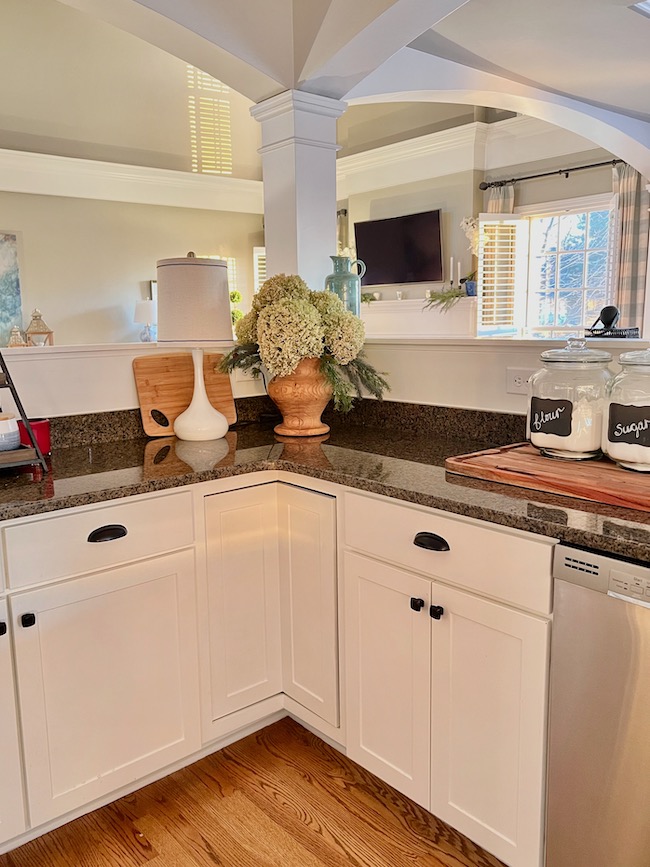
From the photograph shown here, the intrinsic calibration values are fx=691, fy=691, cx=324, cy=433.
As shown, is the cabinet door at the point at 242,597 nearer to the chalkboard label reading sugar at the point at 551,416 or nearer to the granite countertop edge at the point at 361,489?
the granite countertop edge at the point at 361,489

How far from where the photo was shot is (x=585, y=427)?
5.24 ft

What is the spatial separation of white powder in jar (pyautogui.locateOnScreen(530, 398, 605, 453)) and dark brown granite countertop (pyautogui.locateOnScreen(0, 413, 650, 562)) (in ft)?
0.65

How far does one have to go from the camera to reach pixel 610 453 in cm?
154

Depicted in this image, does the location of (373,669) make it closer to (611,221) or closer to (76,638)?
(76,638)

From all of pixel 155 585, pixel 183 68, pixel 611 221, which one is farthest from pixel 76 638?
pixel 183 68

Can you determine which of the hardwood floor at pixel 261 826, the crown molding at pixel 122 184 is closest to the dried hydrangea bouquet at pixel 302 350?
the hardwood floor at pixel 261 826

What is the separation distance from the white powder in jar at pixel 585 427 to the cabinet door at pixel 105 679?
101cm

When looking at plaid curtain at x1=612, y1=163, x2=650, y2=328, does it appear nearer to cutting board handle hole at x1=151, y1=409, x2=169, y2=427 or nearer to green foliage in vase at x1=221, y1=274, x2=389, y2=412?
green foliage in vase at x1=221, y1=274, x2=389, y2=412

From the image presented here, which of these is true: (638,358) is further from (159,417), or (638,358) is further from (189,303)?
(159,417)

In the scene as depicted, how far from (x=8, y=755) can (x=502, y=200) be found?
6318 millimetres

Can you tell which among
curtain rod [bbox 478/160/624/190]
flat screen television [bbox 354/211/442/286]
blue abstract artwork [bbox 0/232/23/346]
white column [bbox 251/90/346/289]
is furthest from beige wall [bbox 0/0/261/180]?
white column [bbox 251/90/346/289]

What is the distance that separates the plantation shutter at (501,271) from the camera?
6.52 meters

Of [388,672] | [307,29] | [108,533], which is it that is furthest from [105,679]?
[307,29]

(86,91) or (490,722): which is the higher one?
(86,91)
